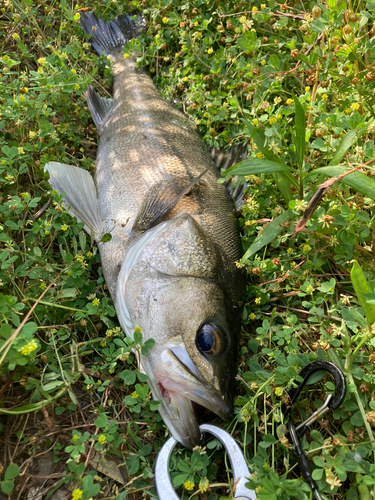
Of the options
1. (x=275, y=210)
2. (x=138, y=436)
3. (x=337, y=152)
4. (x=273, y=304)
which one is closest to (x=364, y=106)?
Result: (x=337, y=152)

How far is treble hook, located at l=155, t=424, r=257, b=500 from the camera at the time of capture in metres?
2.17

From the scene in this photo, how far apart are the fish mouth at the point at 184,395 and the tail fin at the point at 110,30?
365 cm

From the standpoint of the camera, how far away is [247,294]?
3031 mm

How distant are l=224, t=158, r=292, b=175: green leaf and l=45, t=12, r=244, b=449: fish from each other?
1.63 feet

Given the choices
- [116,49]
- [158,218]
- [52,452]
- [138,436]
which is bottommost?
[138,436]

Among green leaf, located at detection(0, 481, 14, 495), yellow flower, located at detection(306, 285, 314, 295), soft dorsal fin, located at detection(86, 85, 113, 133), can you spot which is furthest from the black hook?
soft dorsal fin, located at detection(86, 85, 113, 133)

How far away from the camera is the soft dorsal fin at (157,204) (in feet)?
9.77

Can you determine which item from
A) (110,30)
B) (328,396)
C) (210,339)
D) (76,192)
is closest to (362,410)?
(328,396)

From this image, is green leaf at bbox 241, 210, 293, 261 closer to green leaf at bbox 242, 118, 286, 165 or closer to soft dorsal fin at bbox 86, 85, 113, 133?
green leaf at bbox 242, 118, 286, 165

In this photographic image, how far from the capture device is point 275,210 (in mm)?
2943

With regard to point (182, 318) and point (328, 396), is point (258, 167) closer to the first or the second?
point (182, 318)

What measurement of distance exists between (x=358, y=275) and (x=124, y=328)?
1.54 m

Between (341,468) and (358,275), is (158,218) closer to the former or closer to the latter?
(358,275)

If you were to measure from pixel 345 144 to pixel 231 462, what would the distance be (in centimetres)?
206
